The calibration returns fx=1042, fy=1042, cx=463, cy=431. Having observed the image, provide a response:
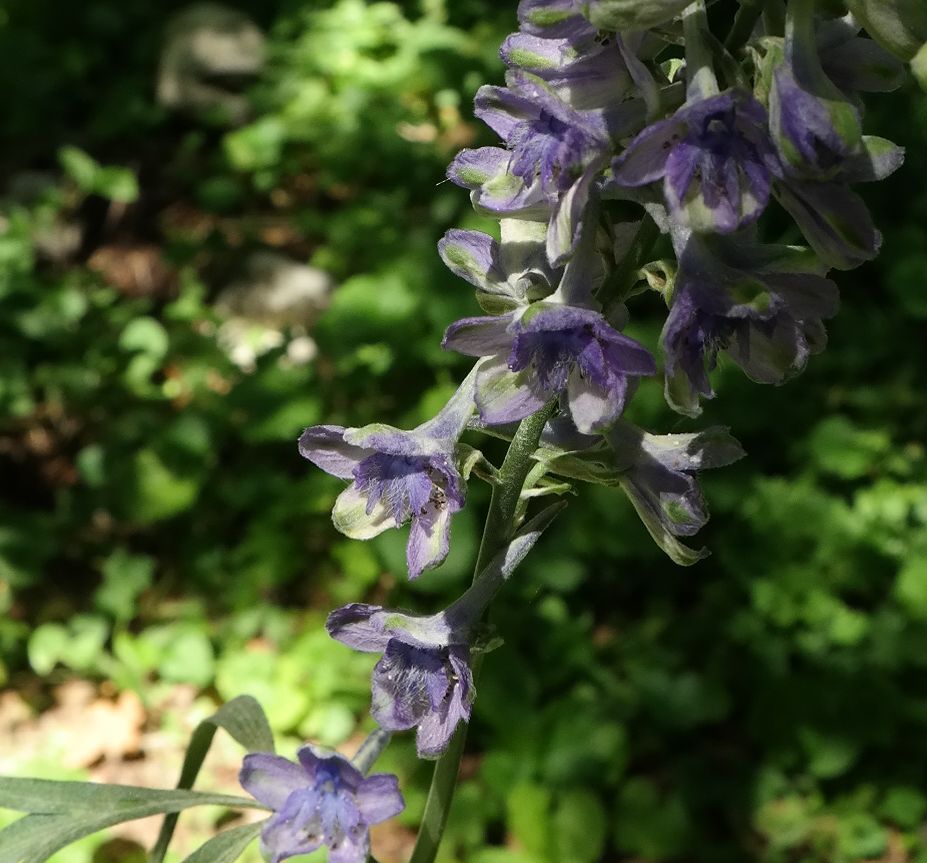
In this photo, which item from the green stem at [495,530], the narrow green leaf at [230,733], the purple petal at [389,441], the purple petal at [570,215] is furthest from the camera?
the narrow green leaf at [230,733]

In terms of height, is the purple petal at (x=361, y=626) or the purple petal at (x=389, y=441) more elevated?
the purple petal at (x=389, y=441)

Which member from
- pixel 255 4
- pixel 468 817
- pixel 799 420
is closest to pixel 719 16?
pixel 799 420

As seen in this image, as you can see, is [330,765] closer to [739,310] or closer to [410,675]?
[410,675]

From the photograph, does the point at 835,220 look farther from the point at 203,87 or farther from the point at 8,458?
the point at 203,87

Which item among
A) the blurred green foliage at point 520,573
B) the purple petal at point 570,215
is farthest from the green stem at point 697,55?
the blurred green foliage at point 520,573

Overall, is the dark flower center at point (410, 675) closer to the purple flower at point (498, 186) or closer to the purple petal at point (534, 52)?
the purple flower at point (498, 186)

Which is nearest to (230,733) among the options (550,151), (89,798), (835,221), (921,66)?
(89,798)
